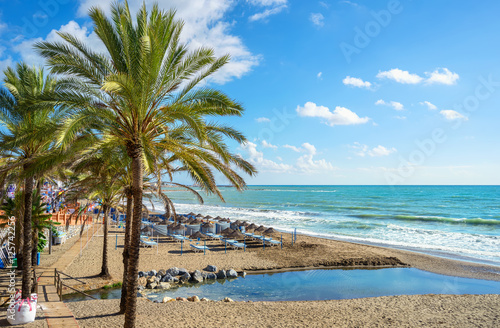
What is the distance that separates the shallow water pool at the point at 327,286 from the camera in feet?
44.7

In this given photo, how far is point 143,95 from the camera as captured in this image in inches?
277

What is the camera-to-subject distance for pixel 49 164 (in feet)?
25.3

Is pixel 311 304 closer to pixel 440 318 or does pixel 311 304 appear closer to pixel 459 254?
pixel 440 318

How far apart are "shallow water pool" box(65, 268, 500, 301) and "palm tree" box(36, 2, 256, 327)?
6.71m

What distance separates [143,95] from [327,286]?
11.9 metres

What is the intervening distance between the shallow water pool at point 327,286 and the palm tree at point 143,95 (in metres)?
6.71

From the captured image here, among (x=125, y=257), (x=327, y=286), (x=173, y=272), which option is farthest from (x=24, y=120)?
(x=327, y=286)

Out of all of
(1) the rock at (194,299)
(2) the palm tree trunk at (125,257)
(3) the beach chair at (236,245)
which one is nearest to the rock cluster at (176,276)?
(1) the rock at (194,299)

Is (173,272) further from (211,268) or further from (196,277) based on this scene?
(211,268)

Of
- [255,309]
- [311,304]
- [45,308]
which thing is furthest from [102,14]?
[311,304]

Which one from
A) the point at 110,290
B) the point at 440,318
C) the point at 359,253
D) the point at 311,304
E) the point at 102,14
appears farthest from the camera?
the point at 359,253

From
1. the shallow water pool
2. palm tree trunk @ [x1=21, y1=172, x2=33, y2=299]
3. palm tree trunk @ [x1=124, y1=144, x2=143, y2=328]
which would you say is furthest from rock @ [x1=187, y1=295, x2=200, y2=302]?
palm tree trunk @ [x1=21, y1=172, x2=33, y2=299]

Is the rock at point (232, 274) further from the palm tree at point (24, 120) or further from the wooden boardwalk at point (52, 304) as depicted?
the palm tree at point (24, 120)

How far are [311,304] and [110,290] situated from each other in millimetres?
7937
